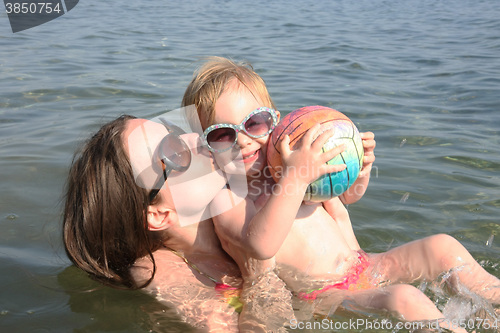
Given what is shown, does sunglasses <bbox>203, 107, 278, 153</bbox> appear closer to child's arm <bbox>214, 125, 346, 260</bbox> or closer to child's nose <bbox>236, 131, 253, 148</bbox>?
child's nose <bbox>236, 131, 253, 148</bbox>

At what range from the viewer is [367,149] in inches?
156

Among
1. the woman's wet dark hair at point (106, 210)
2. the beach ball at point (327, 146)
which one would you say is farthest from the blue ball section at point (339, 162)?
the woman's wet dark hair at point (106, 210)

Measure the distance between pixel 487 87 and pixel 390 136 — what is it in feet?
9.70

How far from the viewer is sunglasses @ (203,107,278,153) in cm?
364

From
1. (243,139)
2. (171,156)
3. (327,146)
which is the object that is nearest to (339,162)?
(327,146)

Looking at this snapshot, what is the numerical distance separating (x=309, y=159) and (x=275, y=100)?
5.12 meters

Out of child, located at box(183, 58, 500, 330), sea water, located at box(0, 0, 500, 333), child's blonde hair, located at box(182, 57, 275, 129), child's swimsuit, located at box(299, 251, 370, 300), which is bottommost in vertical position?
sea water, located at box(0, 0, 500, 333)

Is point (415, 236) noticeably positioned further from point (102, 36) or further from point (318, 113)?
point (102, 36)

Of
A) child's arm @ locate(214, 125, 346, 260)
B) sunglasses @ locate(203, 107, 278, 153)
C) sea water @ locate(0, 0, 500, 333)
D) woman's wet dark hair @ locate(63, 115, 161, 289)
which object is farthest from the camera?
sea water @ locate(0, 0, 500, 333)

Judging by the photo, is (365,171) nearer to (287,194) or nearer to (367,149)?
(367,149)

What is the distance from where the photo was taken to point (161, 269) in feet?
12.6

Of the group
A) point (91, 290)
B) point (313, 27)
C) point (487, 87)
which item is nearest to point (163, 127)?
point (91, 290)

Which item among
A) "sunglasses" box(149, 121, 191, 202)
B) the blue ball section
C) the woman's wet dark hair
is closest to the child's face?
"sunglasses" box(149, 121, 191, 202)

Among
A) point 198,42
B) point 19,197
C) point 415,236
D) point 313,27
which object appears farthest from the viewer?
point 313,27
